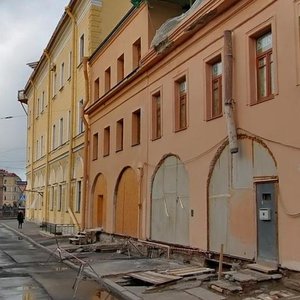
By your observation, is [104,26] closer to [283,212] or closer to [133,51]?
[133,51]

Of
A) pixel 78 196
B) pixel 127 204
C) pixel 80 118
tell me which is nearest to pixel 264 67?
pixel 127 204

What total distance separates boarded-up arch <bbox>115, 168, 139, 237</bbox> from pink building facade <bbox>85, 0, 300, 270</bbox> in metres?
0.04

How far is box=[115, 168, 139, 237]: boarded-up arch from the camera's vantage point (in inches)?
705

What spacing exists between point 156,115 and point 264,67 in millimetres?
6269

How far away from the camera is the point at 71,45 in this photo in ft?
93.8

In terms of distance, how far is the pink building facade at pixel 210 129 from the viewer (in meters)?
9.87

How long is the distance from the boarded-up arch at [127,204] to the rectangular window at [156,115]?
235 centimetres

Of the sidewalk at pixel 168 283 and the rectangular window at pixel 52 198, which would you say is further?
the rectangular window at pixel 52 198

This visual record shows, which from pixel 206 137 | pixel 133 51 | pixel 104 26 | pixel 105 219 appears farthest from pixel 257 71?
pixel 104 26

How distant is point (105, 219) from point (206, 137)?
32.3ft

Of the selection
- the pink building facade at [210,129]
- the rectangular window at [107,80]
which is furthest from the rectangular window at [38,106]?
the pink building facade at [210,129]

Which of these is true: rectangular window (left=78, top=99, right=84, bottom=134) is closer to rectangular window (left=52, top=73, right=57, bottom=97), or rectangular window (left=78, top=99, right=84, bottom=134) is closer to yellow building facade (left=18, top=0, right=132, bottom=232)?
yellow building facade (left=18, top=0, right=132, bottom=232)

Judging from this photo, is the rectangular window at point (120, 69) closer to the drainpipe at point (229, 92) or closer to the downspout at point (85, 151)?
the downspout at point (85, 151)

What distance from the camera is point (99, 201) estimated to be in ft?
74.7
